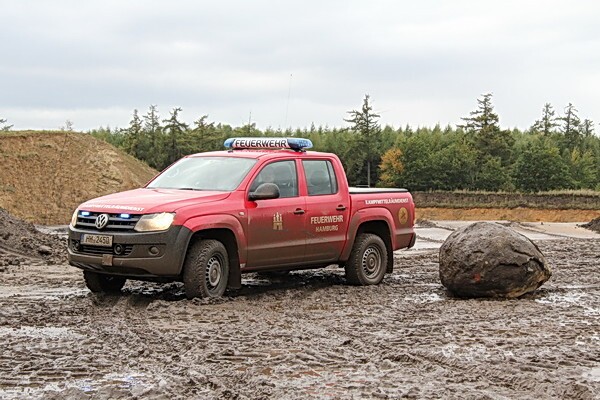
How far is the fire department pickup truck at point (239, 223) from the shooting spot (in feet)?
31.4

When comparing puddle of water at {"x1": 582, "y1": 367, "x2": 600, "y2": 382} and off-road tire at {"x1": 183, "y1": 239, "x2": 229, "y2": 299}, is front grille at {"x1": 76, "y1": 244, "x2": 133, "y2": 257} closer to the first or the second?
off-road tire at {"x1": 183, "y1": 239, "x2": 229, "y2": 299}

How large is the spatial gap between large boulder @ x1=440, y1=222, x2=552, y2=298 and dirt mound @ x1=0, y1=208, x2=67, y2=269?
741 cm

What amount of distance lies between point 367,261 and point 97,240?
404cm

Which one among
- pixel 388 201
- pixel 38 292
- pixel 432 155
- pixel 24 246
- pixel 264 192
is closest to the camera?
pixel 264 192

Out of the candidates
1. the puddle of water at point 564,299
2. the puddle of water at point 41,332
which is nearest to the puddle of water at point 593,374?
the puddle of water at point 564,299

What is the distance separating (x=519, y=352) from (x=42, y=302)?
5434mm

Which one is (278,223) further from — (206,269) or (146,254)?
(146,254)

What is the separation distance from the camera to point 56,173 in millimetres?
37750

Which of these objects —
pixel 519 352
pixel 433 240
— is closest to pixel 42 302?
pixel 519 352

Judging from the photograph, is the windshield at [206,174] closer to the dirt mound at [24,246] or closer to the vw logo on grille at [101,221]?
the vw logo on grille at [101,221]

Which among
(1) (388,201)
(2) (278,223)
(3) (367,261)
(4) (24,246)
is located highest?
(1) (388,201)

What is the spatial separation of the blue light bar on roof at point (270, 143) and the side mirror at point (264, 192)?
4.09 feet

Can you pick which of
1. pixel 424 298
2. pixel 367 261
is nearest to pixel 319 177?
pixel 367 261

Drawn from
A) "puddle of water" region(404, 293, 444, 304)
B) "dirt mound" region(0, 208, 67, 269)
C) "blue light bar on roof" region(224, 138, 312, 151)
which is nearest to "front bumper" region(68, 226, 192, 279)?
"blue light bar on roof" region(224, 138, 312, 151)
